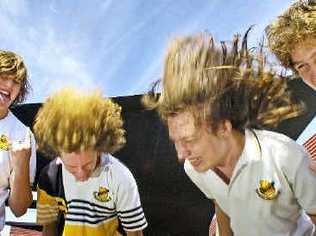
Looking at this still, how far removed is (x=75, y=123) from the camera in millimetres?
1413

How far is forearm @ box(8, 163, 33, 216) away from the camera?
1.48m

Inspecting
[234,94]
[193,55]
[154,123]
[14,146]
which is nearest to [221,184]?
[234,94]

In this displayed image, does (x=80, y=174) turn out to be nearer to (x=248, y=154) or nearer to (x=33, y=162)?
(x=33, y=162)

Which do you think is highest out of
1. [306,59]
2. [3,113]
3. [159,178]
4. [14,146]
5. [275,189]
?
[306,59]

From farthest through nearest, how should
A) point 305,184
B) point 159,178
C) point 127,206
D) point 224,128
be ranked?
1. point 159,178
2. point 127,206
3. point 224,128
4. point 305,184

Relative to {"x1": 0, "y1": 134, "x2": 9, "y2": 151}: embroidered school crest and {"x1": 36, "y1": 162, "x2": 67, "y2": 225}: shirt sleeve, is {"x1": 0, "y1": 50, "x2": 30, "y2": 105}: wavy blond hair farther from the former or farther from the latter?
{"x1": 36, "y1": 162, "x2": 67, "y2": 225}: shirt sleeve

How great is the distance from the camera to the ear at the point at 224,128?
1.26 m

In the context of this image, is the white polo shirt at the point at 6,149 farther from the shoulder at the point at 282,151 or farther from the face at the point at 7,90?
the shoulder at the point at 282,151

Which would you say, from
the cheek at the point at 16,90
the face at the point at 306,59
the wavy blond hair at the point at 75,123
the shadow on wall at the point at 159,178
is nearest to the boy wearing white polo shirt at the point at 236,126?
the face at the point at 306,59

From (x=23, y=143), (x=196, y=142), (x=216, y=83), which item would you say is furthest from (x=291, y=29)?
(x=23, y=143)

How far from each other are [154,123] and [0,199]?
0.80 metres

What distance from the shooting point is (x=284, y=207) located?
120 cm

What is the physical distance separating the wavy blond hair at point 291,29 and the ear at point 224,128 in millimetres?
285

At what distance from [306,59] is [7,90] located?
91 centimetres
